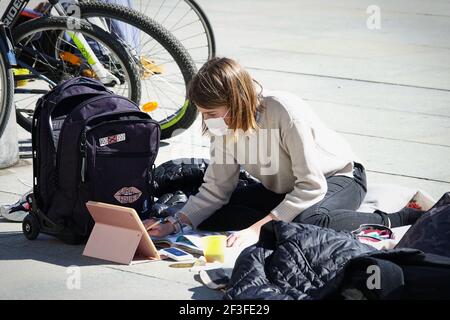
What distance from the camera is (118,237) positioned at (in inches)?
167

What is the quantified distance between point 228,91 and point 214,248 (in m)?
0.72

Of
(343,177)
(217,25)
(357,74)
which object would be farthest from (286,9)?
(343,177)

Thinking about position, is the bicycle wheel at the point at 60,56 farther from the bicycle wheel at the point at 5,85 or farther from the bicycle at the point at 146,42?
the bicycle wheel at the point at 5,85

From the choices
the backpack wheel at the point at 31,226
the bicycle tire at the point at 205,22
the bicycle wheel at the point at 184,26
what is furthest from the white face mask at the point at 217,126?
the bicycle wheel at the point at 184,26

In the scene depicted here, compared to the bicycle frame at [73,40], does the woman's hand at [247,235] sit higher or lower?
lower

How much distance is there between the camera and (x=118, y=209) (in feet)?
13.7

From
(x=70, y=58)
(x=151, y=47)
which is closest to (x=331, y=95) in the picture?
(x=151, y=47)

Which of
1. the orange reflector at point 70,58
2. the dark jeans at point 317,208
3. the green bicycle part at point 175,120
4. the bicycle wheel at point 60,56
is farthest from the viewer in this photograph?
the green bicycle part at point 175,120

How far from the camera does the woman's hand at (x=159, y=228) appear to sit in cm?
448

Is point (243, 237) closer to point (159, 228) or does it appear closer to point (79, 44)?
point (159, 228)

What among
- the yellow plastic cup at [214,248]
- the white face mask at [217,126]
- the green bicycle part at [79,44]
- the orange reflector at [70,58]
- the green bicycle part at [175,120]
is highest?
the green bicycle part at [79,44]

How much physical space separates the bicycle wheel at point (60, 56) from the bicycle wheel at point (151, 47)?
0.51 ft

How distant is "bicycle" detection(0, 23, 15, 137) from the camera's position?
545cm

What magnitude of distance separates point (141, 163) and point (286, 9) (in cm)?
818
